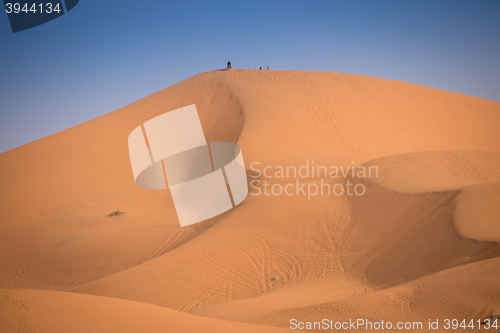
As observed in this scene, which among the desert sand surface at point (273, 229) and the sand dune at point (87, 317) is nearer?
the sand dune at point (87, 317)

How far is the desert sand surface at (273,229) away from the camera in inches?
212

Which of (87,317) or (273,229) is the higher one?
(87,317)

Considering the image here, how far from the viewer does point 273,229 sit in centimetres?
1104

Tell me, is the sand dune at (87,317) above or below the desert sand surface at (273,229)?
above

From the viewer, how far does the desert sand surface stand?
5.39m

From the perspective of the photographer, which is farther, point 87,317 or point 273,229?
point 273,229

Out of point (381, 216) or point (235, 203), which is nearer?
point (381, 216)

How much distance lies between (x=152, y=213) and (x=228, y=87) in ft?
46.0

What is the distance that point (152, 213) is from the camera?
15.0 m

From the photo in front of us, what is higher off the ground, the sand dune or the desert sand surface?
the sand dune

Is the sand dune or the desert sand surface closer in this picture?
the sand dune

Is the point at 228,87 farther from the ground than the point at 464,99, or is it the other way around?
the point at 228,87

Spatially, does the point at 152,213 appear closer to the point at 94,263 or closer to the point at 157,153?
the point at 94,263

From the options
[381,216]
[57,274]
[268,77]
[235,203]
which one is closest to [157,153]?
[235,203]
